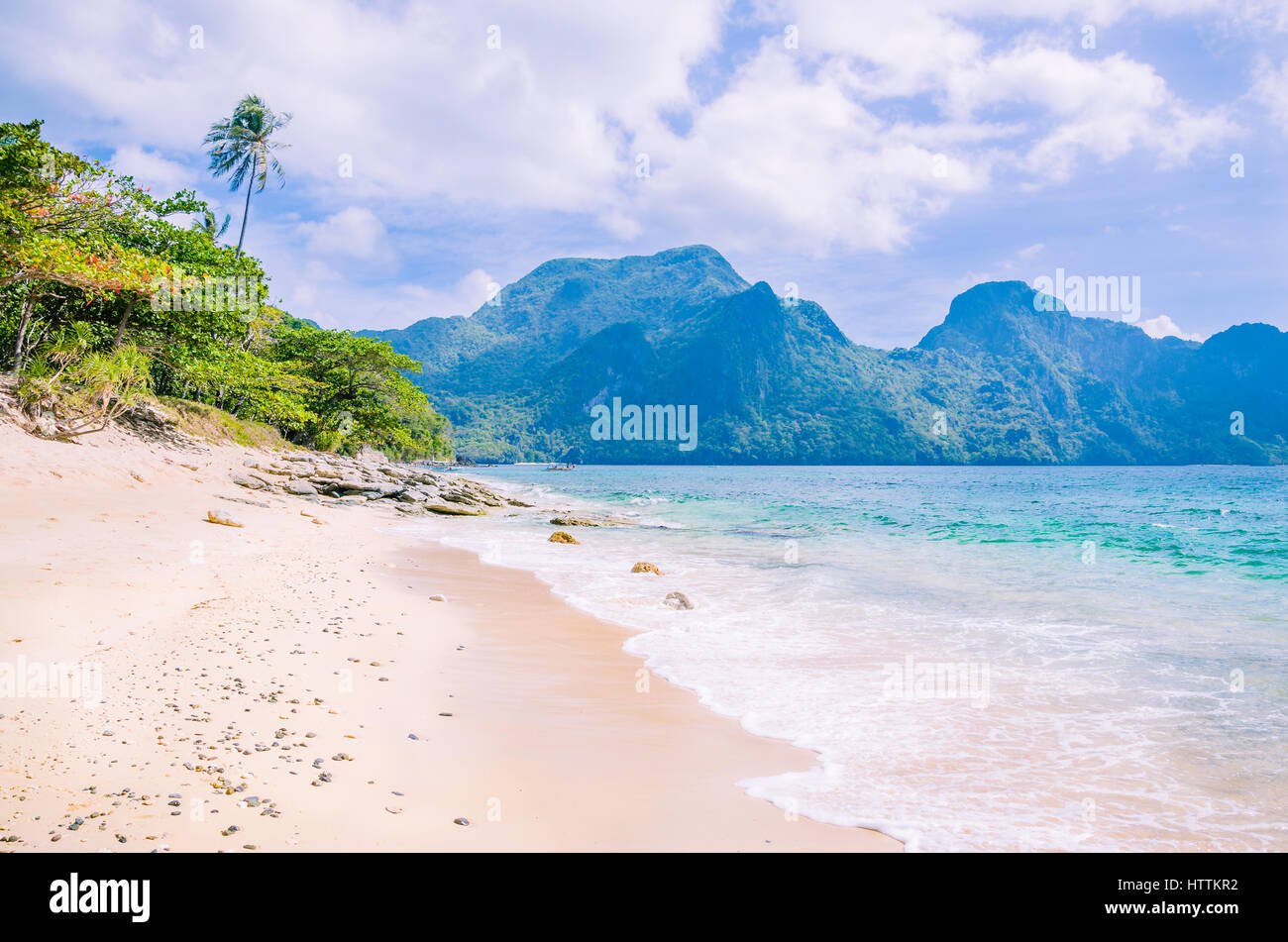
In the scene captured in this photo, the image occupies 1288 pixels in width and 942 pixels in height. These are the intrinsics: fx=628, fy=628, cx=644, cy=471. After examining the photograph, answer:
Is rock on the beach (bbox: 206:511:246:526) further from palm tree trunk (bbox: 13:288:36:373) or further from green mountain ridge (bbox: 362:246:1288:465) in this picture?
green mountain ridge (bbox: 362:246:1288:465)

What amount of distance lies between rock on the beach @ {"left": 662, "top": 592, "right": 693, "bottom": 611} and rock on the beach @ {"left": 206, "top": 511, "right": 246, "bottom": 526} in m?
9.23

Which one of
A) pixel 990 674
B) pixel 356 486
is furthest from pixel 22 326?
pixel 990 674

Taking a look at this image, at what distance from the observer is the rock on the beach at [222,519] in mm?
12977

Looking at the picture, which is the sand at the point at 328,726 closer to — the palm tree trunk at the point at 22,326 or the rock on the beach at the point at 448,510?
the palm tree trunk at the point at 22,326

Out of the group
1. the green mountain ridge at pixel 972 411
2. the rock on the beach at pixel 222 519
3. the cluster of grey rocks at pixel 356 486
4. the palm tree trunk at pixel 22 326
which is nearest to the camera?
the rock on the beach at pixel 222 519

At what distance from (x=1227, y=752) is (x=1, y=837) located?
26.6ft

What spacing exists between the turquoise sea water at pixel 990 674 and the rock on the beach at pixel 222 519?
18.3ft

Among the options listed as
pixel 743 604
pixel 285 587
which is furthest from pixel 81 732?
pixel 743 604

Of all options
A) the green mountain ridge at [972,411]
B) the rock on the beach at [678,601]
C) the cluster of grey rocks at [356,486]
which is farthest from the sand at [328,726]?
the green mountain ridge at [972,411]

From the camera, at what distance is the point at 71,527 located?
31.4 ft

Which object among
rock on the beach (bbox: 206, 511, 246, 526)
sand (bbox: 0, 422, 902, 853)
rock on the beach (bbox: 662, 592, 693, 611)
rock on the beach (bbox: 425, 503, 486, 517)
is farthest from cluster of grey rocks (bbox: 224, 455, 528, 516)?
rock on the beach (bbox: 662, 592, 693, 611)

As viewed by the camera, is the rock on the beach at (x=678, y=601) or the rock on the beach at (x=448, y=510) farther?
the rock on the beach at (x=448, y=510)

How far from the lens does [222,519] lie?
518 inches
